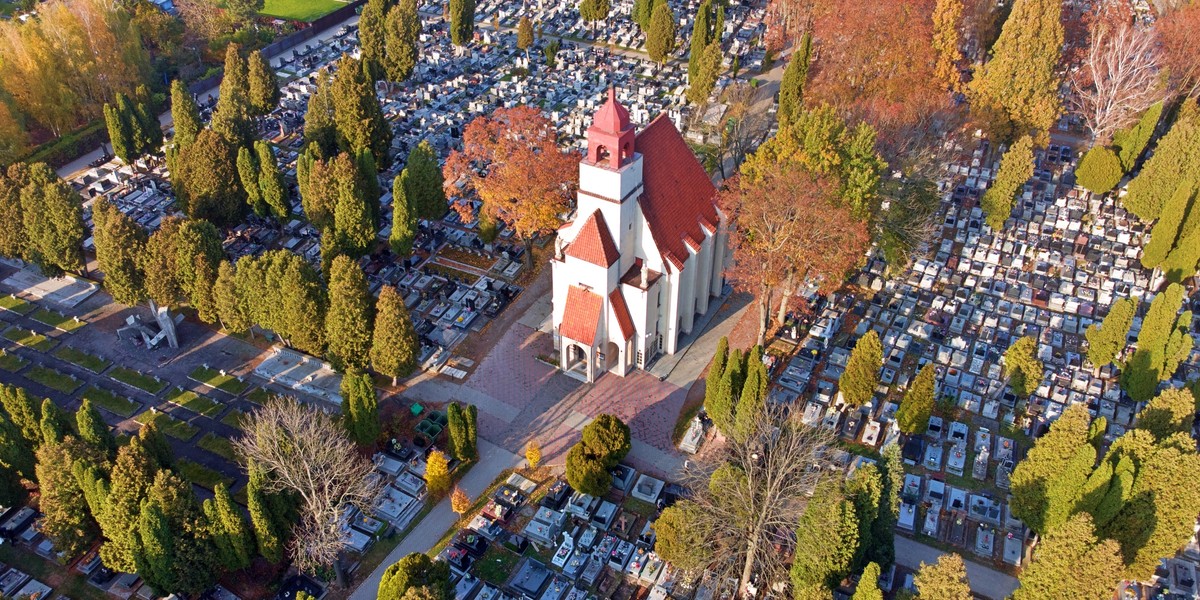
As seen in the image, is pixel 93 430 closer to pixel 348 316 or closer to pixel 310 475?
pixel 310 475

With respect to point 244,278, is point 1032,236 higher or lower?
higher

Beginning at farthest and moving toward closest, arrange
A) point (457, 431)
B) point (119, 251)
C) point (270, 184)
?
point (270, 184)
point (119, 251)
point (457, 431)

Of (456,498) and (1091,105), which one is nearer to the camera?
(456,498)

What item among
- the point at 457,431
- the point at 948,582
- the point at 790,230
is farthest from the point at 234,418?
Answer: the point at 948,582

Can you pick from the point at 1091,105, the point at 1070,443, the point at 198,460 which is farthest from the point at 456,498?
the point at 1091,105

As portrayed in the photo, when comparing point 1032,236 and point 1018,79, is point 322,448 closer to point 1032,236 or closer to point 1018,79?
point 1032,236

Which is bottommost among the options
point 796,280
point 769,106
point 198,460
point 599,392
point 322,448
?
point 198,460
